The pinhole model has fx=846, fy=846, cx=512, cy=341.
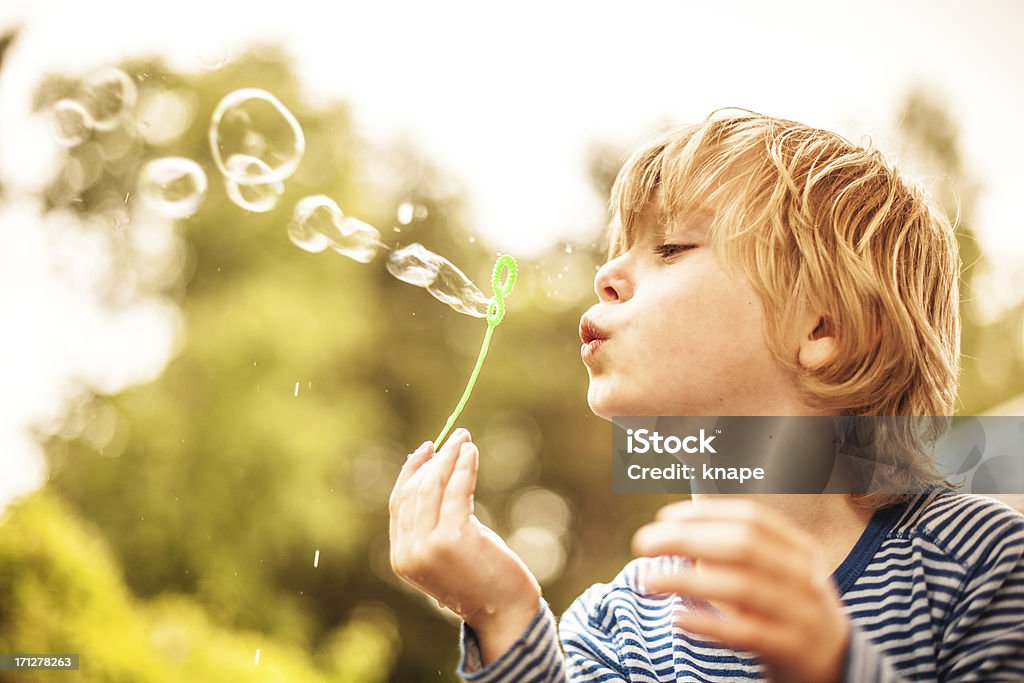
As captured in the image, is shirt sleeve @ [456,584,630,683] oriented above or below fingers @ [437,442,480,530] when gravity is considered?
below

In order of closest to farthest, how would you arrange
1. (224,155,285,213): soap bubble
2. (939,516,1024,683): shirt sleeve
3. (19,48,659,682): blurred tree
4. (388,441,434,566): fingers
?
1. (939,516,1024,683): shirt sleeve
2. (388,441,434,566): fingers
3. (224,155,285,213): soap bubble
4. (19,48,659,682): blurred tree

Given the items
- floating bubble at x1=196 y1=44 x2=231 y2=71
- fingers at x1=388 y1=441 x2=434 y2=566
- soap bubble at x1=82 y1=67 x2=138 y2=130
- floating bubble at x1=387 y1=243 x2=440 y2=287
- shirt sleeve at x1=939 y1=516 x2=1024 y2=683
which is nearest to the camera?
shirt sleeve at x1=939 y1=516 x2=1024 y2=683

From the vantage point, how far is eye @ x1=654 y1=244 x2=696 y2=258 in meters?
0.92

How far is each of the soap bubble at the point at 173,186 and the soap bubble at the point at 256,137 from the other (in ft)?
0.37

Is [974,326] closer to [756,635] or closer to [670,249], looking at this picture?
[670,249]

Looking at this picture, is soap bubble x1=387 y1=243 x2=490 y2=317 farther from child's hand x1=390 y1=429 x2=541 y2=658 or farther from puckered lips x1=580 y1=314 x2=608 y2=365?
child's hand x1=390 y1=429 x2=541 y2=658

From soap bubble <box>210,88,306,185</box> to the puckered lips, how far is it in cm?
76

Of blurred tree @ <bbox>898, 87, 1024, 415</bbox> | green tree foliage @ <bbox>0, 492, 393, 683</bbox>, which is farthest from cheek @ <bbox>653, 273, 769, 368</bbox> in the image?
blurred tree @ <bbox>898, 87, 1024, 415</bbox>

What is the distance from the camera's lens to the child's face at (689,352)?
0.87 m

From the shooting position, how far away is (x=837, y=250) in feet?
3.00

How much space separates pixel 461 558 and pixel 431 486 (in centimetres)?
7

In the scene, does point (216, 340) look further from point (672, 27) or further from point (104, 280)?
point (672, 27)

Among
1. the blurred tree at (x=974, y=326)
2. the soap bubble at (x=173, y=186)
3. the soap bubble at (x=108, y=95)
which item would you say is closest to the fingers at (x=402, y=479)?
the soap bubble at (x=173, y=186)
